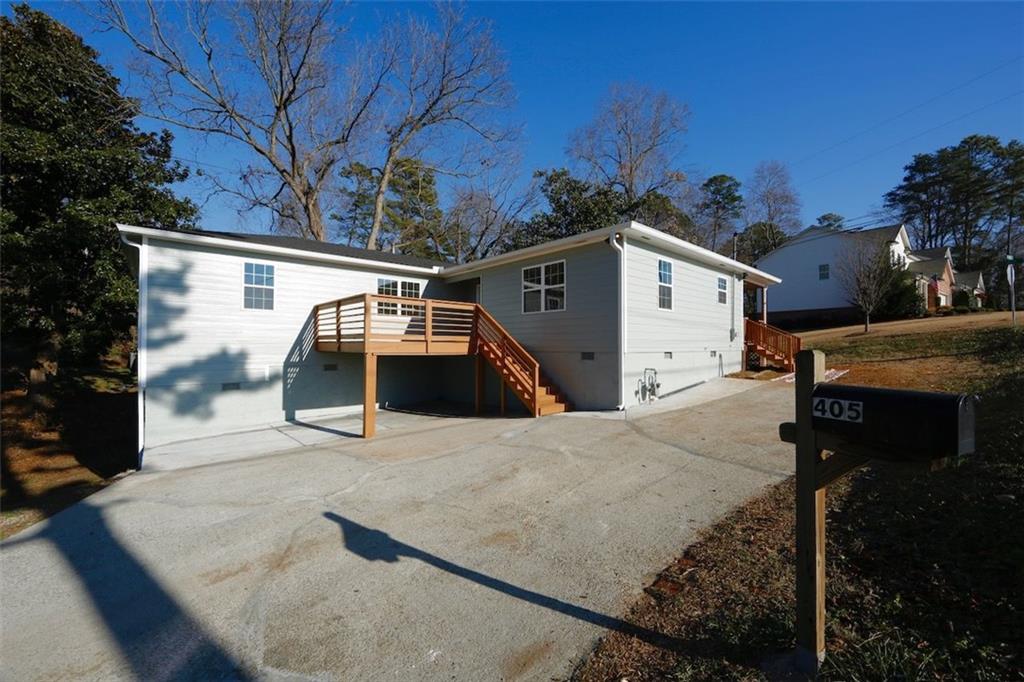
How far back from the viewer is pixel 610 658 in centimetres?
236

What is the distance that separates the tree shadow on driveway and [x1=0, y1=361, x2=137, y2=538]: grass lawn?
4482 millimetres

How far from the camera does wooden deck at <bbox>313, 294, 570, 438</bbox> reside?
29.8ft

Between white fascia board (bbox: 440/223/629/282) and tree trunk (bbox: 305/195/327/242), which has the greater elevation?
tree trunk (bbox: 305/195/327/242)

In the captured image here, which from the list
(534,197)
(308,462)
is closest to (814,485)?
(308,462)

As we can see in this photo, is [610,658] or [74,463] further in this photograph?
[74,463]

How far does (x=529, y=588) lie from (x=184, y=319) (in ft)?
32.3

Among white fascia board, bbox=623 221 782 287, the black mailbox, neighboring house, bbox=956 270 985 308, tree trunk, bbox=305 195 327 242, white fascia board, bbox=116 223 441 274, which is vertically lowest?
the black mailbox

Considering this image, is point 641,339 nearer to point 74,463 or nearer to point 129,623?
point 129,623

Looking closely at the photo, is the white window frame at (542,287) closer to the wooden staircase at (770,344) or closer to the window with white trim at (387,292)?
the window with white trim at (387,292)

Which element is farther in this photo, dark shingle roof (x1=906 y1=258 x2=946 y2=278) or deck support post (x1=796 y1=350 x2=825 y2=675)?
dark shingle roof (x1=906 y1=258 x2=946 y2=278)

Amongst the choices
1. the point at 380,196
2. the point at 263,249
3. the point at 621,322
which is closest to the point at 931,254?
the point at 621,322

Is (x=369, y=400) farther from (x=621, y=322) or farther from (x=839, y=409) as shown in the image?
(x=839, y=409)

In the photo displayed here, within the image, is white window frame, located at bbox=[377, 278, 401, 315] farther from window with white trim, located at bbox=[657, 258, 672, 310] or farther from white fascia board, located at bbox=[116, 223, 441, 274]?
window with white trim, located at bbox=[657, 258, 672, 310]

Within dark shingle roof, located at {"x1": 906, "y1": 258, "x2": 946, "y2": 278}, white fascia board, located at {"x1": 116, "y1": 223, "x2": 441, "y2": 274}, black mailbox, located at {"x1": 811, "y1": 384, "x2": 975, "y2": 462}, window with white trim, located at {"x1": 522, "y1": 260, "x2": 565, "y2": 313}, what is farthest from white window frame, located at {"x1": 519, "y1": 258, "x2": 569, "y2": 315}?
dark shingle roof, located at {"x1": 906, "y1": 258, "x2": 946, "y2": 278}
